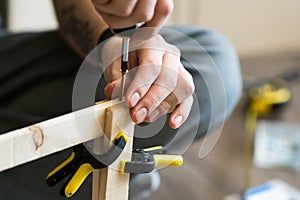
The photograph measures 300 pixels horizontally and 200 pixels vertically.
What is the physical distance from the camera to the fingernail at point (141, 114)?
584mm

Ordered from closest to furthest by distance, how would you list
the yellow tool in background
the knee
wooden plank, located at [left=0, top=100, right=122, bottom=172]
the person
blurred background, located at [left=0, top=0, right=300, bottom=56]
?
wooden plank, located at [left=0, top=100, right=122, bottom=172] → the person → the knee → the yellow tool in background → blurred background, located at [left=0, top=0, right=300, bottom=56]

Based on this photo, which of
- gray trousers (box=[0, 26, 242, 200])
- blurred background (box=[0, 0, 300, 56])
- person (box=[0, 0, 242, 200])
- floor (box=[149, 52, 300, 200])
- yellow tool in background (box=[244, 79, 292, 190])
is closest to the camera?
person (box=[0, 0, 242, 200])

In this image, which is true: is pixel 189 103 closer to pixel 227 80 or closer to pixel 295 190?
pixel 227 80

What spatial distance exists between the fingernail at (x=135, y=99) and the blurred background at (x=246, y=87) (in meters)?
0.49

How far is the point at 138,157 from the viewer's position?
0.61 metres

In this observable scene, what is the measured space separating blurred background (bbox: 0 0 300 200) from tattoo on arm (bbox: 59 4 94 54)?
29 centimetres

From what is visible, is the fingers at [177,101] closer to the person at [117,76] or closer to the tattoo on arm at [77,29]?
the person at [117,76]

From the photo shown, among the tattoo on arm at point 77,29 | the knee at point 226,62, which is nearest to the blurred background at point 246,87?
the knee at point 226,62

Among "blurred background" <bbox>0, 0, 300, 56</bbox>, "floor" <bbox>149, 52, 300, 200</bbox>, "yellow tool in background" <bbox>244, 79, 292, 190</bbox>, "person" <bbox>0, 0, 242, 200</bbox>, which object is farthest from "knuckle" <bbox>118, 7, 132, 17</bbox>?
"blurred background" <bbox>0, 0, 300, 56</bbox>

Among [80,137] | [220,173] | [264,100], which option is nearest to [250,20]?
[264,100]

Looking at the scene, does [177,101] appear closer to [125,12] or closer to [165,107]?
[165,107]

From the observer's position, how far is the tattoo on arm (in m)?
0.98

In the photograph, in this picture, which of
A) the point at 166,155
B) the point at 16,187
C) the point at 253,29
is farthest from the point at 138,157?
the point at 253,29

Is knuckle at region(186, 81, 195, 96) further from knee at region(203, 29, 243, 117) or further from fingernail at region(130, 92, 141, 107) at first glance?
knee at region(203, 29, 243, 117)
